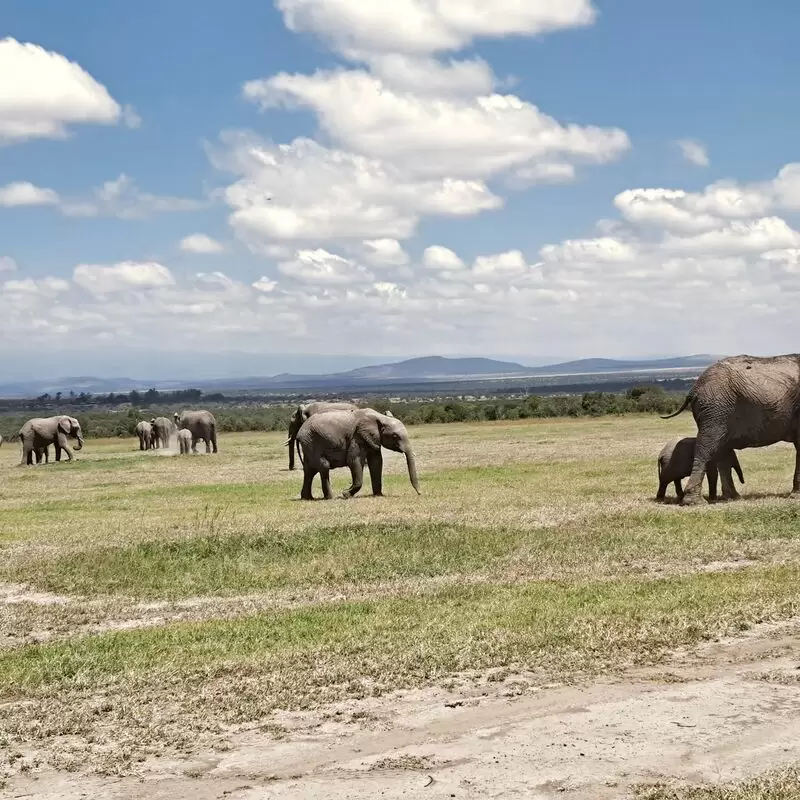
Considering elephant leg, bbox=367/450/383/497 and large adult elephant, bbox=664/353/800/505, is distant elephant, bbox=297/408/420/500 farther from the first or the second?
large adult elephant, bbox=664/353/800/505

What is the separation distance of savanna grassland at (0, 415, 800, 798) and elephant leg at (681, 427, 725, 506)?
2.31 feet

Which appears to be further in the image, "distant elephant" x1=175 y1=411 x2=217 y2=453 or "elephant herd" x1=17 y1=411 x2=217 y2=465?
"distant elephant" x1=175 y1=411 x2=217 y2=453

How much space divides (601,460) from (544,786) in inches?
1097

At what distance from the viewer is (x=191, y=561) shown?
16.6 metres

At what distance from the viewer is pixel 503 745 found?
7746mm

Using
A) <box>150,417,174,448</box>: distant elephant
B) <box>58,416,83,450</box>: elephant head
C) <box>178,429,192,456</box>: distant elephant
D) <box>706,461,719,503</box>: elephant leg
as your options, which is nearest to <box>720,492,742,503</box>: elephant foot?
<box>706,461,719,503</box>: elephant leg

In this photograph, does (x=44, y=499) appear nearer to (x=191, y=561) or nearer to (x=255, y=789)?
(x=191, y=561)

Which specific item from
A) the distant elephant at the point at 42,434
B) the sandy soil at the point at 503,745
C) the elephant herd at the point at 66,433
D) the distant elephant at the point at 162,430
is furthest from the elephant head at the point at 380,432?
the distant elephant at the point at 162,430

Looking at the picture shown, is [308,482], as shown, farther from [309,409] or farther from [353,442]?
[309,409]

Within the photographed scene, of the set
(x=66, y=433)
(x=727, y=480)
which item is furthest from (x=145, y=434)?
(x=727, y=480)

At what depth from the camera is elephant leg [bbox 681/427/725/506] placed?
21.6 m

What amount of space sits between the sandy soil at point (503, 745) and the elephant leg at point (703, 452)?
12.4 m

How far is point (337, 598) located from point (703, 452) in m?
10.5

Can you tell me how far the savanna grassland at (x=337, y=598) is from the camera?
29.7ft
